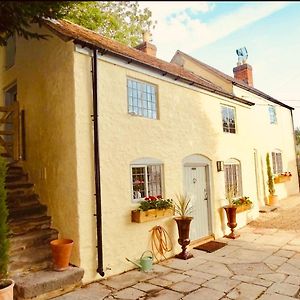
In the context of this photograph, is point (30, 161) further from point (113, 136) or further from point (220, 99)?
point (220, 99)

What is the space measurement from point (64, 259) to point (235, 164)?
306 inches

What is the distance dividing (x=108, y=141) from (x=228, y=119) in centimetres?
636

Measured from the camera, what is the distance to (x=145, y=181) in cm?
766

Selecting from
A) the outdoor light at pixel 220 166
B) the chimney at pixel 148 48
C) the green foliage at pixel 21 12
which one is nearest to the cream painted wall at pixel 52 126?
the green foliage at pixel 21 12

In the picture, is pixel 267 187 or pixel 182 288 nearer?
pixel 182 288

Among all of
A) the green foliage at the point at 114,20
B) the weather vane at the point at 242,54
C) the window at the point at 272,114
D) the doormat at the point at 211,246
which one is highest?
the green foliage at the point at 114,20

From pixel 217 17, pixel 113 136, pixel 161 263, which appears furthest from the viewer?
pixel 161 263

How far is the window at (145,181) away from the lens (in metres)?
7.48

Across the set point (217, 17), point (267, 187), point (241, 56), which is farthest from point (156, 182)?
point (241, 56)

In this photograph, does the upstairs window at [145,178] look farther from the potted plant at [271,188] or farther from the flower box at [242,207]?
the potted plant at [271,188]

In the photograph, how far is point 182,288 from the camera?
18.7 ft

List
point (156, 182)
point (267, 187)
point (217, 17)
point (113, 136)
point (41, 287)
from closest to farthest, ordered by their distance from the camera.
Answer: point (217, 17) → point (41, 287) → point (113, 136) → point (156, 182) → point (267, 187)

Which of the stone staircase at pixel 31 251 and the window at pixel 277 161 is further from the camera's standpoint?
the window at pixel 277 161

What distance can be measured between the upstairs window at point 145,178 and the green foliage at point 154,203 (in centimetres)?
19
